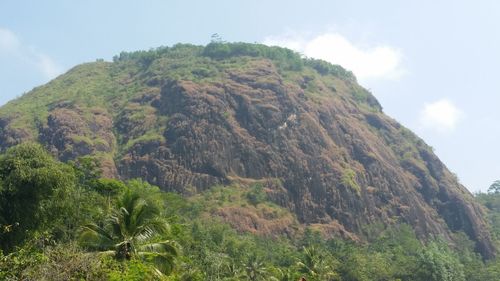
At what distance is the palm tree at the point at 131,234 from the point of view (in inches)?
907

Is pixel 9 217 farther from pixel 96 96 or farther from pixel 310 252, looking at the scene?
pixel 96 96

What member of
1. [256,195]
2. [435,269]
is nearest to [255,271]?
[435,269]

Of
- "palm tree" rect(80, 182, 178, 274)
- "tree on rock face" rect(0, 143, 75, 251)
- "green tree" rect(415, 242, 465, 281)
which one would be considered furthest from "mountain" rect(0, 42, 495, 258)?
"palm tree" rect(80, 182, 178, 274)

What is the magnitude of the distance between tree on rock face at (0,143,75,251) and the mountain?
6891cm

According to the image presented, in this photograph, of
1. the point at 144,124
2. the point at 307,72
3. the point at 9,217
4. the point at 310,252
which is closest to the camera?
the point at 9,217

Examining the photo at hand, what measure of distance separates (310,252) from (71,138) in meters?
64.7

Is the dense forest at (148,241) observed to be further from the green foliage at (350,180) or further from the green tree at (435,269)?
the green foliage at (350,180)

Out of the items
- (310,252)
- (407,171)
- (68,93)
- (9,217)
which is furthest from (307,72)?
(9,217)

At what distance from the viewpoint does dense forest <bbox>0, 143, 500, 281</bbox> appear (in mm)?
19469

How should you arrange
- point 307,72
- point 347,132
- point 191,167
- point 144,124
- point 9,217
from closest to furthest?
point 9,217 → point 191,167 → point 144,124 → point 347,132 → point 307,72

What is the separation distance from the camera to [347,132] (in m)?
121

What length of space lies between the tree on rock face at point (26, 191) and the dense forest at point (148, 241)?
0.16 ft

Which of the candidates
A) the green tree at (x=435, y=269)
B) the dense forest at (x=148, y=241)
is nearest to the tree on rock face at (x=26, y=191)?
the dense forest at (x=148, y=241)

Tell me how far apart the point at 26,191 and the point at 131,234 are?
733 cm
